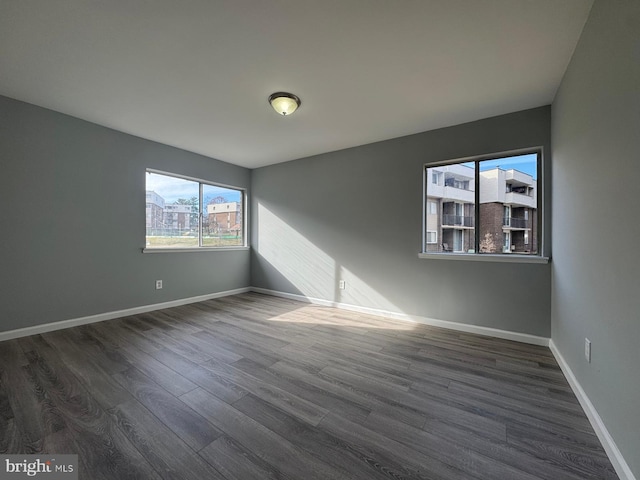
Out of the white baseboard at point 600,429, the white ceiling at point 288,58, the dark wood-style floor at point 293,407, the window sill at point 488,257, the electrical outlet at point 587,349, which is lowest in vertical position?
the dark wood-style floor at point 293,407

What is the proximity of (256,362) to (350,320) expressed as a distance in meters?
1.55

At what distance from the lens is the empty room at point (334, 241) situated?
1.33 m

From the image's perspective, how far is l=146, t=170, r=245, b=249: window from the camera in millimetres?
3889

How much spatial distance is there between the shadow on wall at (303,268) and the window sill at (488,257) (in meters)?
0.90

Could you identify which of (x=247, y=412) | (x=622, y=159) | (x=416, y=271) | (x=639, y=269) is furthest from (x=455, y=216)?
(x=247, y=412)

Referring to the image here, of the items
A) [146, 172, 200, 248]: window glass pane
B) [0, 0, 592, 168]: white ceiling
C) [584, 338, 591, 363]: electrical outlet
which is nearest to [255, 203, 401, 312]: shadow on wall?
[146, 172, 200, 248]: window glass pane

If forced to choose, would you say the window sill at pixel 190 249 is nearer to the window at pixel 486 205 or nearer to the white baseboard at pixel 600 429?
the window at pixel 486 205

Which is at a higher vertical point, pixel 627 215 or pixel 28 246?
pixel 627 215

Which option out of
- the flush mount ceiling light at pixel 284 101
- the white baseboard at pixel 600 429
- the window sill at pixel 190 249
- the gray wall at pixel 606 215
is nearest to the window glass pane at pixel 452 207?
the gray wall at pixel 606 215

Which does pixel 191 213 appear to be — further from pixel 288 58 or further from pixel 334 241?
pixel 288 58

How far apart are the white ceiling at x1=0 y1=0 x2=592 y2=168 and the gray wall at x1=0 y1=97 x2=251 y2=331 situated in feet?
1.16

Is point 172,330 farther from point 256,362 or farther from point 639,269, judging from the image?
point 639,269

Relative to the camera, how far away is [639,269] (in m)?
1.09

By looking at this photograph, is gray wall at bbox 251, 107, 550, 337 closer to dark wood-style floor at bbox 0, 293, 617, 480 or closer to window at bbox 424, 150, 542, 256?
window at bbox 424, 150, 542, 256
